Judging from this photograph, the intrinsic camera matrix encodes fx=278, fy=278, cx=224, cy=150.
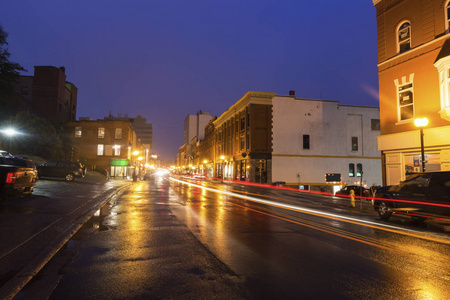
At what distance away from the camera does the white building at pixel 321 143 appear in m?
42.8

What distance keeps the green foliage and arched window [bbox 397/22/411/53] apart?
124ft

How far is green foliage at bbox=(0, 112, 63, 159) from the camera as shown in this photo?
1252 inches

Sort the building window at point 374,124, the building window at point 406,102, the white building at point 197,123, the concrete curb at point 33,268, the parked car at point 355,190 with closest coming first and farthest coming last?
1. the concrete curb at point 33,268
2. the building window at point 406,102
3. the parked car at point 355,190
4. the building window at point 374,124
5. the white building at point 197,123

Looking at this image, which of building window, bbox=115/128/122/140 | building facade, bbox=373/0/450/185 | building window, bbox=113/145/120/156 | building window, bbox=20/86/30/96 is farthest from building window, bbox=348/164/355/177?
building window, bbox=20/86/30/96

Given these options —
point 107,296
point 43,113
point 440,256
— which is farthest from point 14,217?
point 43,113

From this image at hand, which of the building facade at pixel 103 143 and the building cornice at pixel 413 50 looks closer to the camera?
the building cornice at pixel 413 50

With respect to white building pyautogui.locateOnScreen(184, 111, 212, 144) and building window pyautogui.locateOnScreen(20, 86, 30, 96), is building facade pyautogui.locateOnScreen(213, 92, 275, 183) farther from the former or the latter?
white building pyautogui.locateOnScreen(184, 111, 212, 144)

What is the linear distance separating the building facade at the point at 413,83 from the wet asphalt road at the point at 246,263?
11134mm

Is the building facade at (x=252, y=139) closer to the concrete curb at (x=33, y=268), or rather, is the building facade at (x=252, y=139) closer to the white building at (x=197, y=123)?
the concrete curb at (x=33, y=268)

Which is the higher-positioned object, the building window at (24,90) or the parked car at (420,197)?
the building window at (24,90)

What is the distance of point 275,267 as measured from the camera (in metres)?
4.95

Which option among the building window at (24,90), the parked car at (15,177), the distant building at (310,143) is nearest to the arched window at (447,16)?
the parked car at (15,177)

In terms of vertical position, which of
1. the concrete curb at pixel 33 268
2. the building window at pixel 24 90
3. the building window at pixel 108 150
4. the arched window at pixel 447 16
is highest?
the building window at pixel 24 90

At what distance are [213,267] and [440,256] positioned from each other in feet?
16.4
